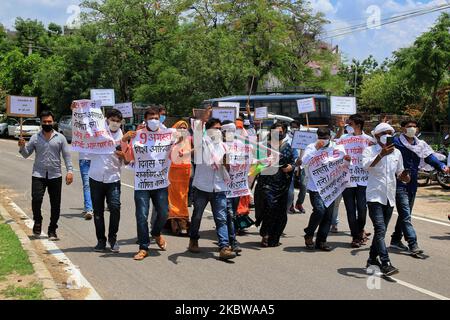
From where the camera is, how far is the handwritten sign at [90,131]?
780 cm

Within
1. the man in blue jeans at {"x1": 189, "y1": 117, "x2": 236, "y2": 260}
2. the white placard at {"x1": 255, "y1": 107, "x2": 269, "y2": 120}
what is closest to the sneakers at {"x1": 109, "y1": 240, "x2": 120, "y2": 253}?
the man in blue jeans at {"x1": 189, "y1": 117, "x2": 236, "y2": 260}

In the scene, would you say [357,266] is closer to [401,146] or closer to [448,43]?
[401,146]

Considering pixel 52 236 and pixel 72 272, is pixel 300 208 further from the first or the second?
pixel 72 272

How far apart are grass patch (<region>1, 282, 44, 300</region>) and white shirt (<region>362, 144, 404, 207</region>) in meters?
3.97

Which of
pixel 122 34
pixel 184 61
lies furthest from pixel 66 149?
pixel 122 34

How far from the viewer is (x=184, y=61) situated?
104 feet

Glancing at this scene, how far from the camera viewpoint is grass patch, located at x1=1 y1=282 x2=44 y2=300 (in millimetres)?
5428

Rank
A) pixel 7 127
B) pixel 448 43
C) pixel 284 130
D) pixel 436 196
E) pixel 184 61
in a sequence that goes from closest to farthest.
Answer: pixel 284 130 < pixel 436 196 < pixel 448 43 < pixel 184 61 < pixel 7 127

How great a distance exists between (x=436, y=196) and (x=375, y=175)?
28.2ft

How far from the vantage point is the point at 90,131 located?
26.2 ft

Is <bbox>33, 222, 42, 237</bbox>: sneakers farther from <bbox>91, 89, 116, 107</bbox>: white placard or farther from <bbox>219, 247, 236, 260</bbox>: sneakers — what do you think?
<bbox>91, 89, 116, 107</bbox>: white placard

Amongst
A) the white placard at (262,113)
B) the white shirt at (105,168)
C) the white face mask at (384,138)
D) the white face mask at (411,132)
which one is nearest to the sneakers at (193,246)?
the white shirt at (105,168)

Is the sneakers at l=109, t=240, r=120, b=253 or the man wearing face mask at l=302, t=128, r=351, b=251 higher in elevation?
the man wearing face mask at l=302, t=128, r=351, b=251

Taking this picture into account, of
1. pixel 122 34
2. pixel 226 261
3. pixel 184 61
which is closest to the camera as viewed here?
pixel 226 261
